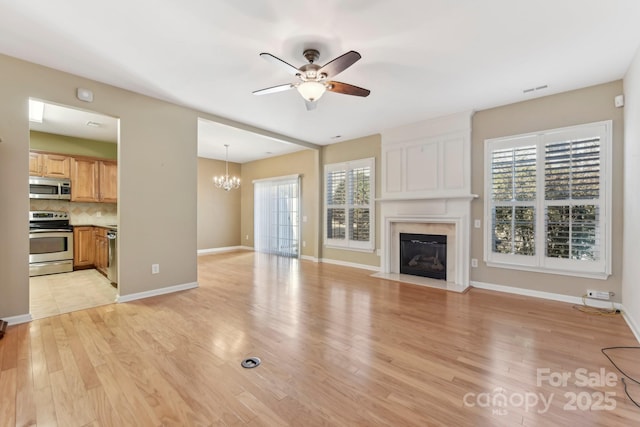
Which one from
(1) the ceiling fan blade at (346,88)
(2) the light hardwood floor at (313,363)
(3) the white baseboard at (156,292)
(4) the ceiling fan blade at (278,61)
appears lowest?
(2) the light hardwood floor at (313,363)

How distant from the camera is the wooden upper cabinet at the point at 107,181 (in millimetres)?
5980

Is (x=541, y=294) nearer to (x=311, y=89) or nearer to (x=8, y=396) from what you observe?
(x=311, y=89)

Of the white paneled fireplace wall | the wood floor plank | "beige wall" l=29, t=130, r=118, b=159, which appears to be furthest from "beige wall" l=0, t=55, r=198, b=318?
Result: the white paneled fireplace wall

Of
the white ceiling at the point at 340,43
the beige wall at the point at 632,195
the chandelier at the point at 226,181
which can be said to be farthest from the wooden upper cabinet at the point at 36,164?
the beige wall at the point at 632,195

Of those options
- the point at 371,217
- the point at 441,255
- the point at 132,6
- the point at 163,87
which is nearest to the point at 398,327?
the point at 441,255

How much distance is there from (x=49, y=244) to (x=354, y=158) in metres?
6.31

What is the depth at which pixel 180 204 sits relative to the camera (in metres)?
4.21

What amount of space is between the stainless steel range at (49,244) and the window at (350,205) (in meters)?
5.38

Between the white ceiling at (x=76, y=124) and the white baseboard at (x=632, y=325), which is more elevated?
the white ceiling at (x=76, y=124)

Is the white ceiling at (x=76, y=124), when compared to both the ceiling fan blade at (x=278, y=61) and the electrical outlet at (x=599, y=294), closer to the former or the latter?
the ceiling fan blade at (x=278, y=61)

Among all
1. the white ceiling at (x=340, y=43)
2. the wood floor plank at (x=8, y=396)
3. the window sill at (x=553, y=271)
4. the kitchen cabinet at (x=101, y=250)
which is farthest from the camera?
the kitchen cabinet at (x=101, y=250)

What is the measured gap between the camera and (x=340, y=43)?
2666 mm

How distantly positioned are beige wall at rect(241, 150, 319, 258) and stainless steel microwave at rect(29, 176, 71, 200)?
4.39m

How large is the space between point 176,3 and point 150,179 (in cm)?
246
